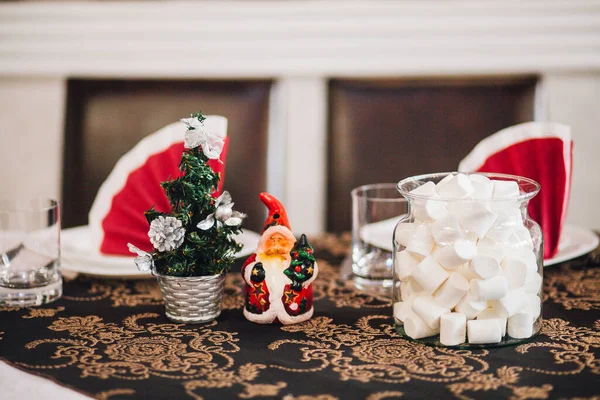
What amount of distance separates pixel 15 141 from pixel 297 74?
0.88 m

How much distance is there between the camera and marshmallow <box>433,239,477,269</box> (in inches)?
32.2

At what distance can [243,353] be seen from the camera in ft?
2.77

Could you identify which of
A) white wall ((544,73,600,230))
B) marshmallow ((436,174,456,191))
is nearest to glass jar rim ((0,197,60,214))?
marshmallow ((436,174,456,191))

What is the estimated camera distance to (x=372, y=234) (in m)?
1.14

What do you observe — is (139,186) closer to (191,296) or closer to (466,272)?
(191,296)

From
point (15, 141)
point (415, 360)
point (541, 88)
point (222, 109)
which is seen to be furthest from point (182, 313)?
point (15, 141)

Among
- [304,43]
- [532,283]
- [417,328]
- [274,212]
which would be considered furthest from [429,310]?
[304,43]

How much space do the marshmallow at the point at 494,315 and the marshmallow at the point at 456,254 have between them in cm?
7

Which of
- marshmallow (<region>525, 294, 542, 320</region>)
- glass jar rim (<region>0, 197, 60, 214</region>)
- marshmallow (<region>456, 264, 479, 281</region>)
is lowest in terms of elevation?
marshmallow (<region>525, 294, 542, 320</region>)

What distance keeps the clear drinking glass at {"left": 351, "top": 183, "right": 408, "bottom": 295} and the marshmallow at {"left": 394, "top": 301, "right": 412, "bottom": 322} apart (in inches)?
7.5

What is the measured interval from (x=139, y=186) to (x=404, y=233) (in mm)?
479

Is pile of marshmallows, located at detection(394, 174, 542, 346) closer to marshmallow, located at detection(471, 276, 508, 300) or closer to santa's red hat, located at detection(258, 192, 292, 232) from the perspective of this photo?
marshmallow, located at detection(471, 276, 508, 300)

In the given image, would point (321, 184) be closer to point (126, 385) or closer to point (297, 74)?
point (297, 74)

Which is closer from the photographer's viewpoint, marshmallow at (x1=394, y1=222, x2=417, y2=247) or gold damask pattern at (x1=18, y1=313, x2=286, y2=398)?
gold damask pattern at (x1=18, y1=313, x2=286, y2=398)
